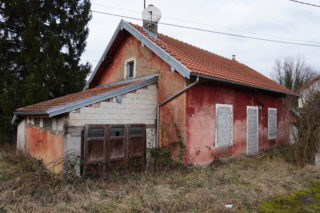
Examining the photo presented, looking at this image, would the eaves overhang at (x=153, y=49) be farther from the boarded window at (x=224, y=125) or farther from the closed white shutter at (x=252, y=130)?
the closed white shutter at (x=252, y=130)

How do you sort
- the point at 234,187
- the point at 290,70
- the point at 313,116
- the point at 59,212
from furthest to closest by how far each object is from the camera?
the point at 290,70 < the point at 313,116 < the point at 234,187 < the point at 59,212

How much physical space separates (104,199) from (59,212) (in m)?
0.87

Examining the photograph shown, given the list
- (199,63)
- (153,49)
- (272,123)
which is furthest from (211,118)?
(272,123)

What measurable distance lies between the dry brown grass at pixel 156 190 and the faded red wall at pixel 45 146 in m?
0.36

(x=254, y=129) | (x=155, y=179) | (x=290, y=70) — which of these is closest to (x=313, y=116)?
(x=254, y=129)

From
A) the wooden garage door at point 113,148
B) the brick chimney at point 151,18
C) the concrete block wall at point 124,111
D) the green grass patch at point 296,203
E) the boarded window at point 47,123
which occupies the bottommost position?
the green grass patch at point 296,203

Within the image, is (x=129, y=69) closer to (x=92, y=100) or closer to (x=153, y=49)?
(x=153, y=49)

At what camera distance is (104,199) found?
4352 mm

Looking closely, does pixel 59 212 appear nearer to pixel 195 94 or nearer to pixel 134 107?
pixel 134 107

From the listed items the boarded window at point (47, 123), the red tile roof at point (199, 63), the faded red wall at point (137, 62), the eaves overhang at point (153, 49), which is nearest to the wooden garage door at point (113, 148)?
the boarded window at point (47, 123)

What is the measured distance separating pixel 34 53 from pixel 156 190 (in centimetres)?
1002

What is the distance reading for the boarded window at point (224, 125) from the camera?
8.01 m

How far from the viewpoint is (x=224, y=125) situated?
824cm

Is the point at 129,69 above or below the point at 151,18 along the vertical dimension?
below
